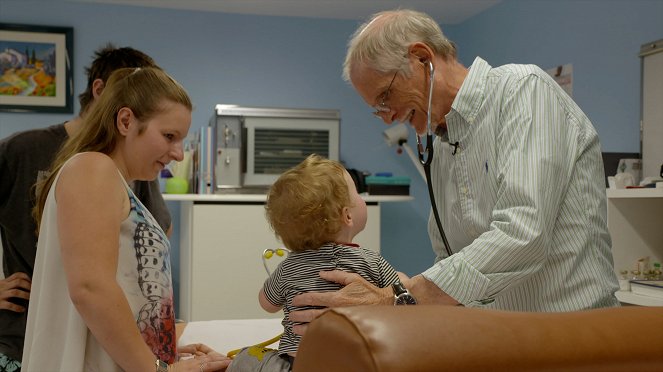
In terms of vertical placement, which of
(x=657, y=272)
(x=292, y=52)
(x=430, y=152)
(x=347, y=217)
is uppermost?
(x=292, y=52)

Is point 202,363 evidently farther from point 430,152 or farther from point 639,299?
point 639,299

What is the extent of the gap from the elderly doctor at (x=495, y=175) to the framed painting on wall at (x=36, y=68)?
10.6ft

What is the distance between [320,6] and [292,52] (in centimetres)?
40

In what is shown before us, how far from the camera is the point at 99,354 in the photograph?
1.23 meters

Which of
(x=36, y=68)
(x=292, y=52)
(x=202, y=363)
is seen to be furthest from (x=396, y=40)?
(x=36, y=68)

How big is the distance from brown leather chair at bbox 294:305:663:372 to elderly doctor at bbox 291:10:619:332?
47 cm

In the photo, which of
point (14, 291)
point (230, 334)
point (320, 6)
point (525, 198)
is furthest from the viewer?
point (320, 6)

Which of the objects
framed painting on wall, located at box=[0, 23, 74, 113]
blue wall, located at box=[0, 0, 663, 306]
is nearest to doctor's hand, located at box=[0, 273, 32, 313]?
blue wall, located at box=[0, 0, 663, 306]

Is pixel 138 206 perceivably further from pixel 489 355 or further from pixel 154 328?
pixel 489 355

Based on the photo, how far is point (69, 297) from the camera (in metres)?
1.22

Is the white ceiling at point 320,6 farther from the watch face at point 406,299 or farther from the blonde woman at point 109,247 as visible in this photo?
the watch face at point 406,299

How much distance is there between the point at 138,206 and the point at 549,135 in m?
0.73

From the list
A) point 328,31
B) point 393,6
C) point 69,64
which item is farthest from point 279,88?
point 69,64

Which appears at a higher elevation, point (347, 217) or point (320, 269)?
point (347, 217)
